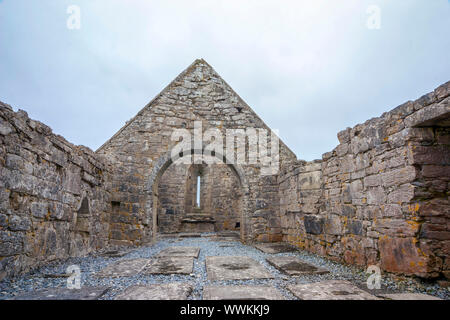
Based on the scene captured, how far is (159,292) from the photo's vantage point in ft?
9.21

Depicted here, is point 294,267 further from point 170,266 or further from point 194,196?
point 194,196

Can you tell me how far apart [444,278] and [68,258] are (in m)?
5.59

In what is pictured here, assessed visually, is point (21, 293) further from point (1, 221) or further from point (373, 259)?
point (373, 259)

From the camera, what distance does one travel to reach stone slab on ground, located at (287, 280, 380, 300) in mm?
2634

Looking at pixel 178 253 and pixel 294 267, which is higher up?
pixel 294 267

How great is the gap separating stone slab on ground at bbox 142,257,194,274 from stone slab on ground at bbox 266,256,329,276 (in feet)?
4.62

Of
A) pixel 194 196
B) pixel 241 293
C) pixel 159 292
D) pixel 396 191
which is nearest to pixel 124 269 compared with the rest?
pixel 159 292

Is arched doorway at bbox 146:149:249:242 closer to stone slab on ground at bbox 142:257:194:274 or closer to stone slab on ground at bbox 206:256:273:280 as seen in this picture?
stone slab on ground at bbox 142:257:194:274

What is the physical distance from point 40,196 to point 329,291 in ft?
13.4

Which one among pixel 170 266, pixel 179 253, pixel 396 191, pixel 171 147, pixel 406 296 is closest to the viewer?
pixel 406 296

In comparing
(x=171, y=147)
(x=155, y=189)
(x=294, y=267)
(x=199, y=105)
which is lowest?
(x=294, y=267)

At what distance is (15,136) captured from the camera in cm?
333

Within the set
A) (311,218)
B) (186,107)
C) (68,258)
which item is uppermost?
(186,107)
